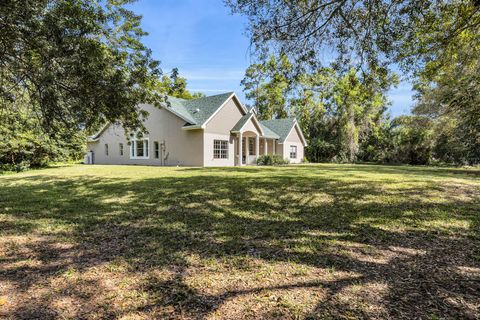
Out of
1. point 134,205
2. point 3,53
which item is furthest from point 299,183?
point 3,53

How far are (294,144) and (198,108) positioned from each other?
12.3 meters

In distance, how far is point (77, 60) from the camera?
5.91 metres

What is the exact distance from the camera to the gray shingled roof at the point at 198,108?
20297mm

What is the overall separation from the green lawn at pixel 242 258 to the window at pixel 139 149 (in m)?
16.7

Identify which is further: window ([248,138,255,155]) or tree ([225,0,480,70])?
window ([248,138,255,155])

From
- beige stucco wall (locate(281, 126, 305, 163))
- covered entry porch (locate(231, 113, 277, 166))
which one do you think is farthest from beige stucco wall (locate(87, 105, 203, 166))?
beige stucco wall (locate(281, 126, 305, 163))

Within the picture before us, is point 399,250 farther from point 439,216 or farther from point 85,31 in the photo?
point 85,31

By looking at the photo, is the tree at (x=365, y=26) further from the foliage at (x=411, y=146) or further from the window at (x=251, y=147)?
the foliage at (x=411, y=146)

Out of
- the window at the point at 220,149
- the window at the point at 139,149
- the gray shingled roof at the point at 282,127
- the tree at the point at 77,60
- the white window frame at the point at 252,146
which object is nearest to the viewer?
the tree at the point at 77,60

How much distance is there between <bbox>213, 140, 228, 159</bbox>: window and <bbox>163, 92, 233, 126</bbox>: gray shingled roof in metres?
2.11

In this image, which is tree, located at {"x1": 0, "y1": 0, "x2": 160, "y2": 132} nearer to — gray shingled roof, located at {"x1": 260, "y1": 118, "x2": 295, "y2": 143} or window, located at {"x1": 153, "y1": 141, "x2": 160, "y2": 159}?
window, located at {"x1": 153, "y1": 141, "x2": 160, "y2": 159}

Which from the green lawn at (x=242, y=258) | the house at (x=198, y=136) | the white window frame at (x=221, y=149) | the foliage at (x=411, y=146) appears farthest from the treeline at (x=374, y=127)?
the green lawn at (x=242, y=258)

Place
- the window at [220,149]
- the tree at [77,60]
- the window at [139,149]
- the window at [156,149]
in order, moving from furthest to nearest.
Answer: the window at [139,149], the window at [156,149], the window at [220,149], the tree at [77,60]

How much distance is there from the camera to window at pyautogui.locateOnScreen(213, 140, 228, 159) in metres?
21.0
